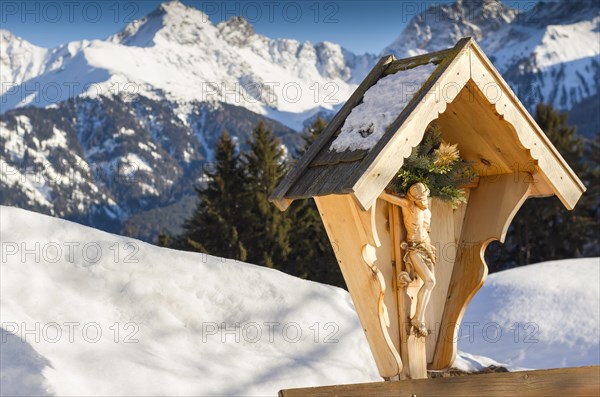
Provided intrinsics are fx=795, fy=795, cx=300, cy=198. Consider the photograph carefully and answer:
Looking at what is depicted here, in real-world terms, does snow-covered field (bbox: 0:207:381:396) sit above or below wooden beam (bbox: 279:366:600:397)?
above

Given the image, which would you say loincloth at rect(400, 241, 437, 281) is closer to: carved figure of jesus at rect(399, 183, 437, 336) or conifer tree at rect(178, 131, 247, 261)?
carved figure of jesus at rect(399, 183, 437, 336)

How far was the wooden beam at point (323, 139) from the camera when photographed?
5289 millimetres

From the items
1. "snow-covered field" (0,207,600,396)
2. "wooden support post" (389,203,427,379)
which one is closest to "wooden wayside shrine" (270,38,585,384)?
"wooden support post" (389,203,427,379)

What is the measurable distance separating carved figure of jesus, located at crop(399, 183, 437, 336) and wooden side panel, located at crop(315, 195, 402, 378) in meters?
0.23

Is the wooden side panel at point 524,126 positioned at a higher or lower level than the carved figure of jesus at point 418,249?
higher

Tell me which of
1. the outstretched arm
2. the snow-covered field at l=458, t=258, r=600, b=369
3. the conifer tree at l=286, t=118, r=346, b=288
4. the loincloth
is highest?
the conifer tree at l=286, t=118, r=346, b=288

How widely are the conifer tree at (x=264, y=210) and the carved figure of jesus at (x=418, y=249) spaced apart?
25.4m

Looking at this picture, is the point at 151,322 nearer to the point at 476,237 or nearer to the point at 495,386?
the point at 476,237

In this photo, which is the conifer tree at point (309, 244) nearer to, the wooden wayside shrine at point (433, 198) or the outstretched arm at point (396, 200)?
the wooden wayside shrine at point (433, 198)

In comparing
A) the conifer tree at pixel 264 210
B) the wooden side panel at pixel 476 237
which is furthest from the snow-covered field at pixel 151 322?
the conifer tree at pixel 264 210

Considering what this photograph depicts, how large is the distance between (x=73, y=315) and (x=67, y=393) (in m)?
1.20

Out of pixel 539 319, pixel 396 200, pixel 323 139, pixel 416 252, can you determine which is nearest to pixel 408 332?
pixel 416 252

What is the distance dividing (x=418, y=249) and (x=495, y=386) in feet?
3.95

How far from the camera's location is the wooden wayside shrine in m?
4.97
